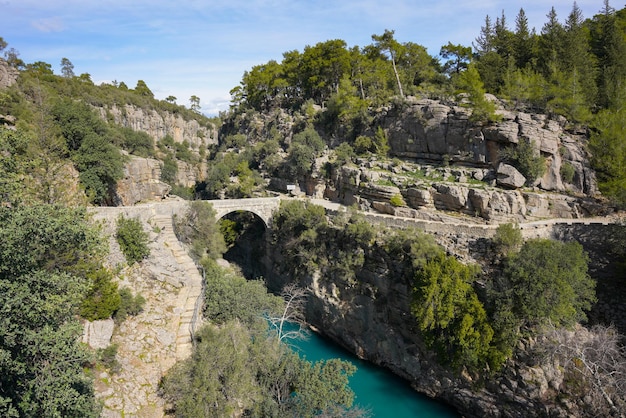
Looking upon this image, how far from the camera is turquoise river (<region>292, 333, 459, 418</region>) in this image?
67.9 feet

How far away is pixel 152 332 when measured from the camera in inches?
570

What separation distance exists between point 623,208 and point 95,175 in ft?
115

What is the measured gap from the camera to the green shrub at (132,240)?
17.7m

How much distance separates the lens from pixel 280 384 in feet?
46.5

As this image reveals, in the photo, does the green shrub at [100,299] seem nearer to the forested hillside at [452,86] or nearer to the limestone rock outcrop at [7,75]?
the forested hillside at [452,86]

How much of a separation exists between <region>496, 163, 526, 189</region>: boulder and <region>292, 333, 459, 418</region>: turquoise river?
49.7 ft

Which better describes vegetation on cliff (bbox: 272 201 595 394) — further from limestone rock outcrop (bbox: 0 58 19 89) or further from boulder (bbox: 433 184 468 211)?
limestone rock outcrop (bbox: 0 58 19 89)

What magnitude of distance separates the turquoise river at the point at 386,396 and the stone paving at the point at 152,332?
6577mm

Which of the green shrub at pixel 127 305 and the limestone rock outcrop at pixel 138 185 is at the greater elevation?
the limestone rock outcrop at pixel 138 185

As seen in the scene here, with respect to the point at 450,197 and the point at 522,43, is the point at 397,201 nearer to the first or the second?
the point at 450,197

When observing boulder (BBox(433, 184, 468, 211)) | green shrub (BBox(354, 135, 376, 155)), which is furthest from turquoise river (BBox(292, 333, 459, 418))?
green shrub (BBox(354, 135, 376, 155))

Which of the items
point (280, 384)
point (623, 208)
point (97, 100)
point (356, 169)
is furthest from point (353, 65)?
point (280, 384)

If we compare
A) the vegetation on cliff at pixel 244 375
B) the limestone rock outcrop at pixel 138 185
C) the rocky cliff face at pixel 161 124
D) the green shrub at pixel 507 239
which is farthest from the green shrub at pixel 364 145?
the rocky cliff face at pixel 161 124

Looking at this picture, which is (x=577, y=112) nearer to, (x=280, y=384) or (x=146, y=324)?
(x=280, y=384)
